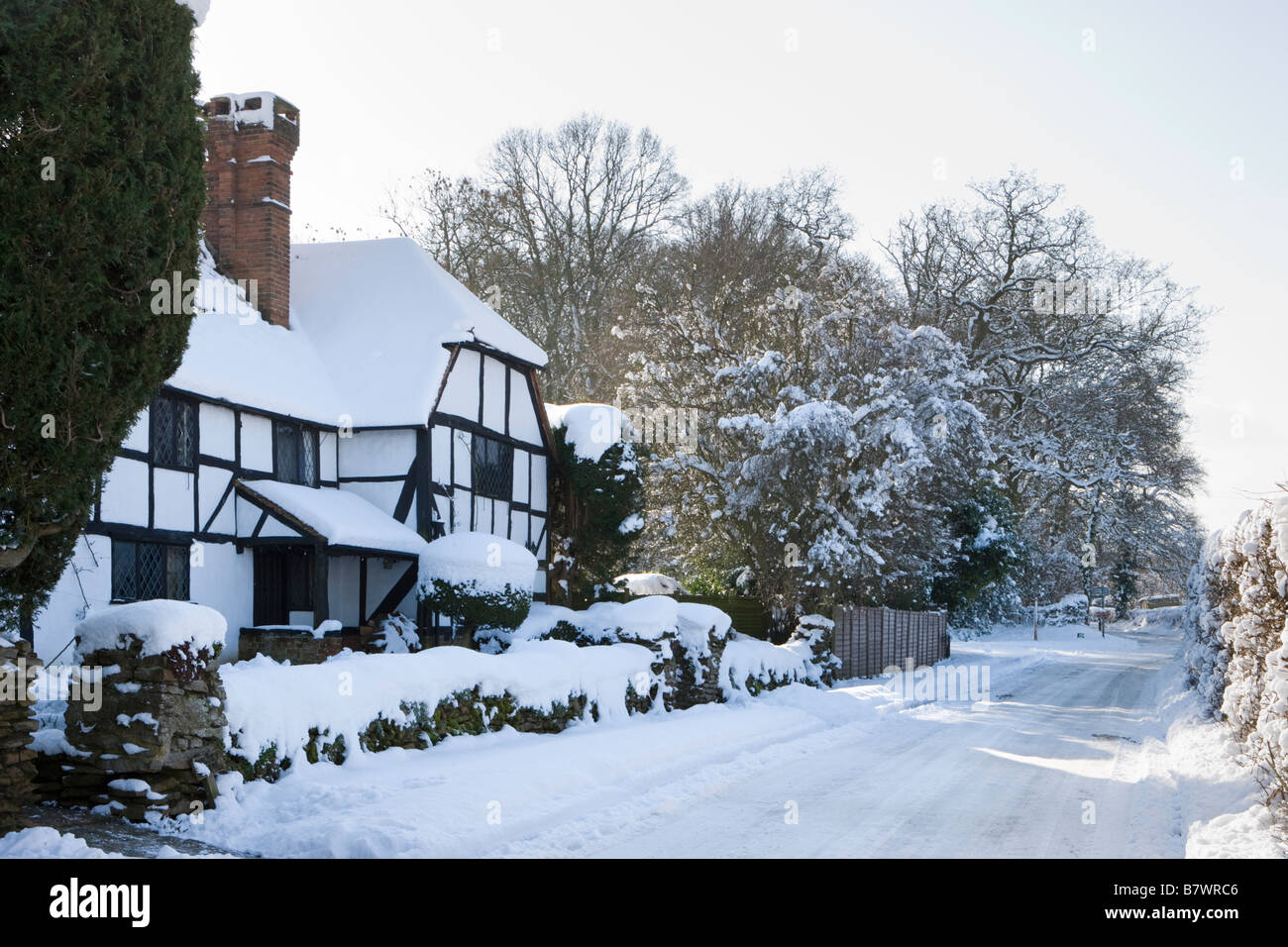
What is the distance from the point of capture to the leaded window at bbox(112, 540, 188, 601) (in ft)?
47.8

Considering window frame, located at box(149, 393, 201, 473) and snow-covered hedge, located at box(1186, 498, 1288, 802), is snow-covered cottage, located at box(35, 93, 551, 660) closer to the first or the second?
window frame, located at box(149, 393, 201, 473)

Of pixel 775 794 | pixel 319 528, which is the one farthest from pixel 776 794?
pixel 319 528

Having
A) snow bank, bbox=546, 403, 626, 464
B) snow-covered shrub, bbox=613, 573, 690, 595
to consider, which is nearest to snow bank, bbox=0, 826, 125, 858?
snow bank, bbox=546, 403, 626, 464

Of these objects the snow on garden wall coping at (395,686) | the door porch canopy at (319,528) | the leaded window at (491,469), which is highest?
the leaded window at (491,469)

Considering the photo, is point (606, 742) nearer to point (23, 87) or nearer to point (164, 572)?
point (164, 572)

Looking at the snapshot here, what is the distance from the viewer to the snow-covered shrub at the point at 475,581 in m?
17.2

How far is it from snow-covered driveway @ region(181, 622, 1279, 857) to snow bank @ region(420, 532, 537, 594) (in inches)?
141

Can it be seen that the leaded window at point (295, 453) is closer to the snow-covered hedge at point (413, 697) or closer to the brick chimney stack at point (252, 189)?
the brick chimney stack at point (252, 189)

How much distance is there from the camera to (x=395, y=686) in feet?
36.2

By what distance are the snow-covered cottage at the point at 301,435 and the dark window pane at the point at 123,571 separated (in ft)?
0.08

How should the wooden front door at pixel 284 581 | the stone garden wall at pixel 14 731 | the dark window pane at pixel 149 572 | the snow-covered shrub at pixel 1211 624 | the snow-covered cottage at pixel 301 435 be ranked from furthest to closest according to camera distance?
the wooden front door at pixel 284 581 < the snow-covered cottage at pixel 301 435 < the dark window pane at pixel 149 572 < the snow-covered shrub at pixel 1211 624 < the stone garden wall at pixel 14 731

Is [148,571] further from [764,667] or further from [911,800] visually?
[911,800]

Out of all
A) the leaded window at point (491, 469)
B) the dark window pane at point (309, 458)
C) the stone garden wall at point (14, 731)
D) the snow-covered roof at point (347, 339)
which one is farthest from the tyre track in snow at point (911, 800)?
the dark window pane at point (309, 458)
